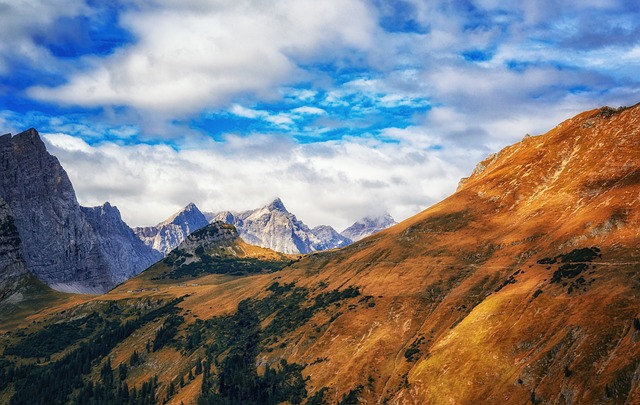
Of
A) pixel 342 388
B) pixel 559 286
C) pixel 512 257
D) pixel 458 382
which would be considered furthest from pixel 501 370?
pixel 512 257

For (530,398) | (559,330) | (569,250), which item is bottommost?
(530,398)

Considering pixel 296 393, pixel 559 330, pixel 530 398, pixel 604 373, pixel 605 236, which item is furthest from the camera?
pixel 296 393

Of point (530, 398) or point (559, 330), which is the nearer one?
point (530, 398)

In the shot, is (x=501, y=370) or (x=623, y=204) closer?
(x=501, y=370)

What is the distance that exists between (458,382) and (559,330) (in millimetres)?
29074

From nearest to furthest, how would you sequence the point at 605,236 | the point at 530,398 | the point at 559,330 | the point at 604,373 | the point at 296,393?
the point at 604,373, the point at 530,398, the point at 559,330, the point at 605,236, the point at 296,393

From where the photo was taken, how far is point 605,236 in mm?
168625

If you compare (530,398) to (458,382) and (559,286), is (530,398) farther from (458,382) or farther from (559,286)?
(559,286)

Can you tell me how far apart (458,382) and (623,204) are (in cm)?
8997

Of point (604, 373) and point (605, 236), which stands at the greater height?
point (605, 236)

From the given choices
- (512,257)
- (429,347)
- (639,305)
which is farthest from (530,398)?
(512,257)

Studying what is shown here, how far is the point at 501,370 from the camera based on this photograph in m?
135

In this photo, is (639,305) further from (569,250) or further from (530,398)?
(569,250)

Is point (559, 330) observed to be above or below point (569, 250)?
below
